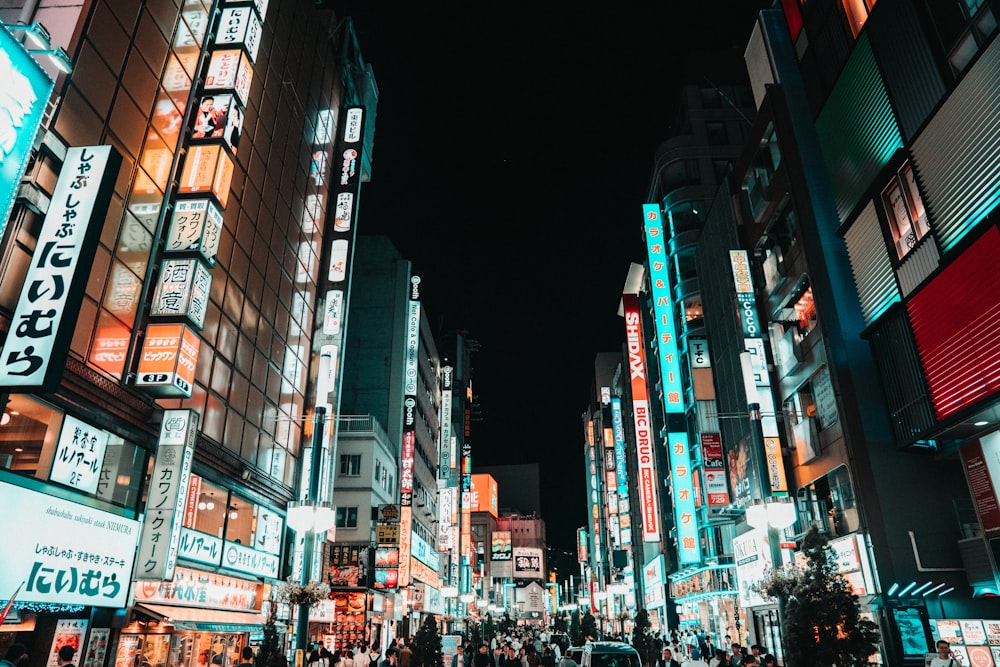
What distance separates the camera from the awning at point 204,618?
644 inches

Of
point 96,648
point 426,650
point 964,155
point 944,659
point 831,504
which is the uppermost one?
point 964,155

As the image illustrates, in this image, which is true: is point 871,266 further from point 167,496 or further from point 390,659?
point 167,496

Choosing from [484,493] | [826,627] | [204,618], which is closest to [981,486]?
[826,627]

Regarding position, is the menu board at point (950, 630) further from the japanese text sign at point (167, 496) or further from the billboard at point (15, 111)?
the billboard at point (15, 111)

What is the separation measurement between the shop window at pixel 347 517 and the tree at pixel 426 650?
17239mm

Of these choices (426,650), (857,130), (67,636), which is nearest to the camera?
(67,636)

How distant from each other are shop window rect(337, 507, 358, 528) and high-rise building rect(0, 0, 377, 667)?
15.5 metres

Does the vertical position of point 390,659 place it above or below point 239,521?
below

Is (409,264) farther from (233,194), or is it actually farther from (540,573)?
(540,573)

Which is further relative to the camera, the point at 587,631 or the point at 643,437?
the point at 643,437

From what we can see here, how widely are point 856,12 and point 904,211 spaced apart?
833 centimetres

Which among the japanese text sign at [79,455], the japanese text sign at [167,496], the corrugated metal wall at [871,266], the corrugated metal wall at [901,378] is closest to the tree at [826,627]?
the corrugated metal wall at [901,378]

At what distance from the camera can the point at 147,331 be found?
1608 centimetres

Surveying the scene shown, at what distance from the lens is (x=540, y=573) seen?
167 meters
